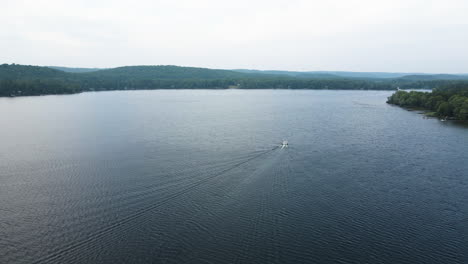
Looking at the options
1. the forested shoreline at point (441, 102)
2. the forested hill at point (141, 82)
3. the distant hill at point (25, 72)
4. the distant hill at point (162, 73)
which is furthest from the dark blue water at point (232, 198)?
the distant hill at point (162, 73)

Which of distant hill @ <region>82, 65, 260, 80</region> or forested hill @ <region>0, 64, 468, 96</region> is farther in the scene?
distant hill @ <region>82, 65, 260, 80</region>

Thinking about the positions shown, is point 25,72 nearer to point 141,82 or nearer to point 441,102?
point 141,82

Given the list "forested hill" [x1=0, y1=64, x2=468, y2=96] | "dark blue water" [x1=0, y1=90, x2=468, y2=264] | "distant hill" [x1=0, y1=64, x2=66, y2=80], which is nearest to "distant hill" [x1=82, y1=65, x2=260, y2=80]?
"forested hill" [x1=0, y1=64, x2=468, y2=96]

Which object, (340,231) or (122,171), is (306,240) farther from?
(122,171)

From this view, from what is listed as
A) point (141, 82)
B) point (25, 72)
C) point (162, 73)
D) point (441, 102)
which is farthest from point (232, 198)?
point (162, 73)

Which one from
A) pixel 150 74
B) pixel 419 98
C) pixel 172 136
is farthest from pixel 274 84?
pixel 172 136

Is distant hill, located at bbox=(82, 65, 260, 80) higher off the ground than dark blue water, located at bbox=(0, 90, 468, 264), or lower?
higher

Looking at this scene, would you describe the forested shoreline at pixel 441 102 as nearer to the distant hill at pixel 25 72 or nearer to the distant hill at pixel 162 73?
the distant hill at pixel 162 73

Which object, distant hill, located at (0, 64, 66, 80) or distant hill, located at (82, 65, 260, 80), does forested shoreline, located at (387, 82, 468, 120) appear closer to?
distant hill, located at (82, 65, 260, 80)
